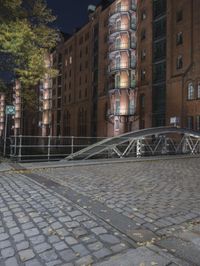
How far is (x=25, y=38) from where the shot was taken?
14.5m

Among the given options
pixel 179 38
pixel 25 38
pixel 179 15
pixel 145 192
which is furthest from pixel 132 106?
pixel 145 192

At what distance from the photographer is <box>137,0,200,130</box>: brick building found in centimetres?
3422

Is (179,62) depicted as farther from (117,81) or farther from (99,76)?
(99,76)

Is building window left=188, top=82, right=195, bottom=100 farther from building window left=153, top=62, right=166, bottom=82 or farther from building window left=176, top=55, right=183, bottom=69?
building window left=153, top=62, right=166, bottom=82

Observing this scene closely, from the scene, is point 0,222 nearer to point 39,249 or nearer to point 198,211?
point 39,249

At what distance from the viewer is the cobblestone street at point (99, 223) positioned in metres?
3.80

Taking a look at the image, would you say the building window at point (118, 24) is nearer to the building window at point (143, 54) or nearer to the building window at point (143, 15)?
the building window at point (143, 15)

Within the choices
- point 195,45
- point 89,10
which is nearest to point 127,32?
point 195,45

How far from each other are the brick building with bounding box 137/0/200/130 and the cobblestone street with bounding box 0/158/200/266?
1065 inches

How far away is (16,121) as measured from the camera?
322ft

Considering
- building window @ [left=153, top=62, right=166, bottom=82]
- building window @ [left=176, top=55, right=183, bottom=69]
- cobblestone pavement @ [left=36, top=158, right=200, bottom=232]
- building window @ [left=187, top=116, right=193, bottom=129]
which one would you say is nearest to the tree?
cobblestone pavement @ [left=36, top=158, right=200, bottom=232]

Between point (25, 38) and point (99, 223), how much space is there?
1173cm

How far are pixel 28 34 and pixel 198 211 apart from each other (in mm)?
11642

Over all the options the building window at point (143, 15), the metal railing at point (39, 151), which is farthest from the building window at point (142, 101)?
the building window at point (143, 15)
